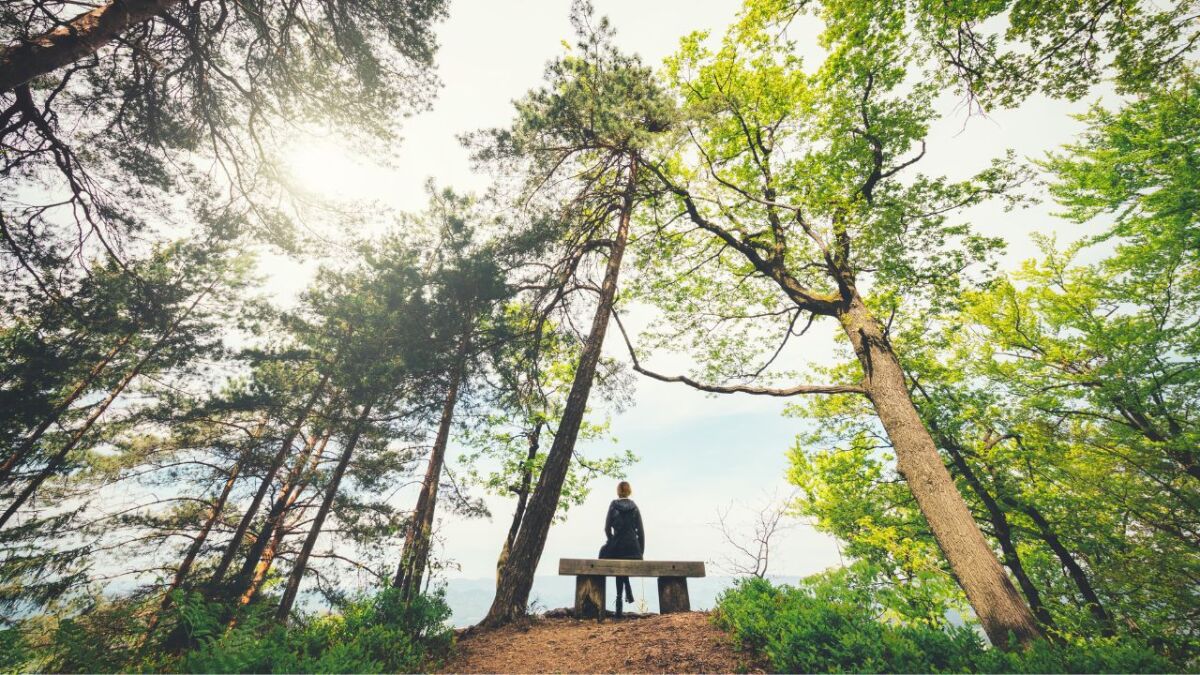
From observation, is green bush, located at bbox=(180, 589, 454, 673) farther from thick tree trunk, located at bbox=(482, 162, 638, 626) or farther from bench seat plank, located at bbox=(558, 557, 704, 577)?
bench seat plank, located at bbox=(558, 557, 704, 577)

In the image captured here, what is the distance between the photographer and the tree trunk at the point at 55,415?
8977 mm

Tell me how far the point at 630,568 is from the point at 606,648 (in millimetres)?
1321

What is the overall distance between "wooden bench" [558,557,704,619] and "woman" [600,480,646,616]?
1.46 feet

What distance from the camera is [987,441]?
Result: 36.3 feet

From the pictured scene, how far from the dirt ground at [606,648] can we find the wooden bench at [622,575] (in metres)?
0.34

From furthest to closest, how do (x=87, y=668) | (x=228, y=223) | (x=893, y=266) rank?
(x=228, y=223) < (x=893, y=266) < (x=87, y=668)

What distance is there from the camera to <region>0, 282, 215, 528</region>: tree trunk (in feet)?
29.8

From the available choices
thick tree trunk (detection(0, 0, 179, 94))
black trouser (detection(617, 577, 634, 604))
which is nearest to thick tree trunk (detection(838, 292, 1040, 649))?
black trouser (detection(617, 577, 634, 604))

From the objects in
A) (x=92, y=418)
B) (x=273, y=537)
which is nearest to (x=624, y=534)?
(x=273, y=537)

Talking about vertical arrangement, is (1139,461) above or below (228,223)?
below

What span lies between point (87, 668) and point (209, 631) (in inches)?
40.2

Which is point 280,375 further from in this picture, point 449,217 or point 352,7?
point 352,7

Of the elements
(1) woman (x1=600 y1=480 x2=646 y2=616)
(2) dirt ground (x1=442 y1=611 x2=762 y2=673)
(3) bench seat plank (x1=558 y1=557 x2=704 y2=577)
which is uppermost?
(1) woman (x1=600 y1=480 x2=646 y2=616)

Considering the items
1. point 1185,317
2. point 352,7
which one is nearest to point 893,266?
point 1185,317
